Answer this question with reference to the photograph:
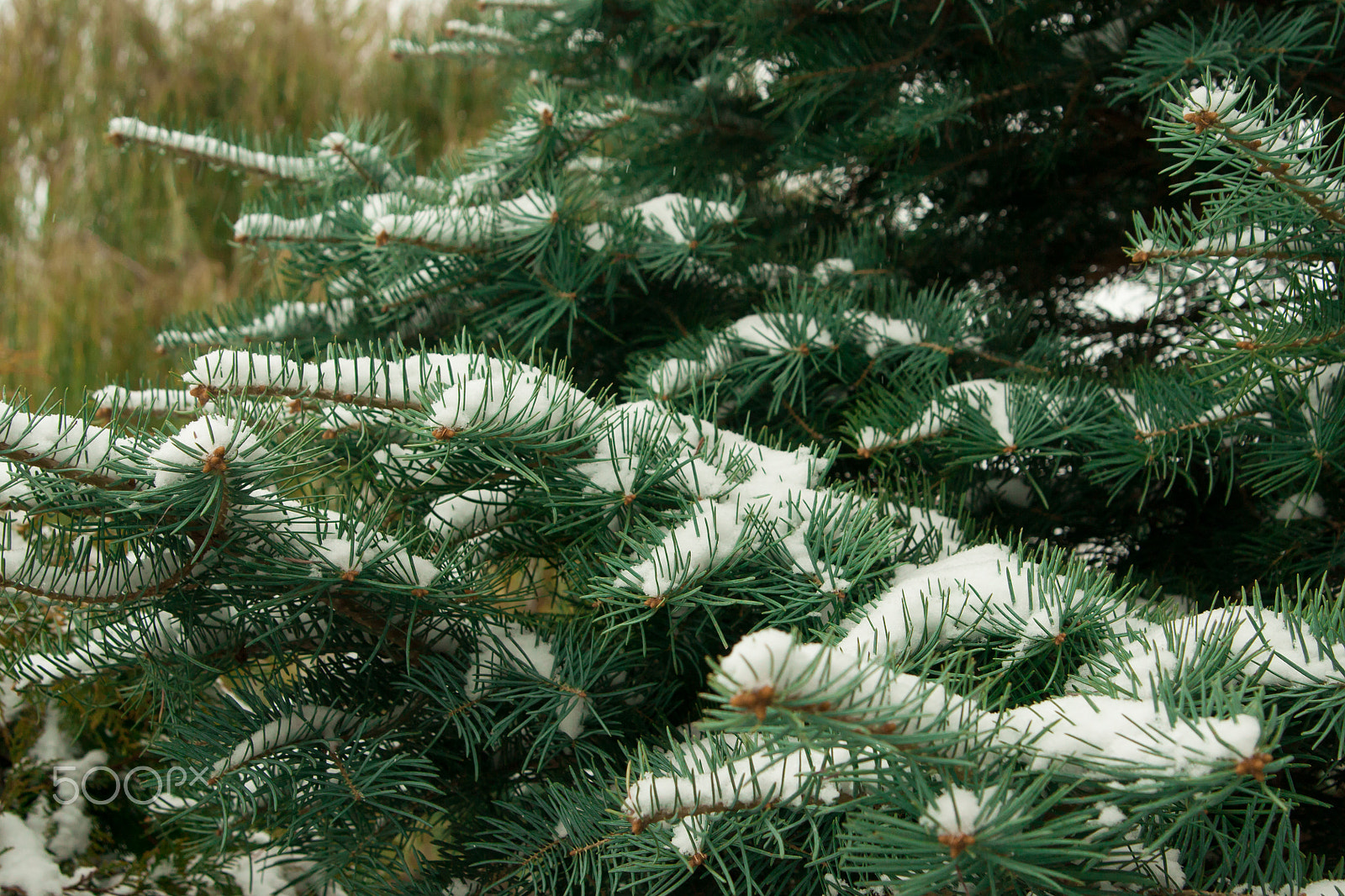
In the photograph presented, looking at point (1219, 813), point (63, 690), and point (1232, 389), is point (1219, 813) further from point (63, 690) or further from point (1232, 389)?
point (63, 690)

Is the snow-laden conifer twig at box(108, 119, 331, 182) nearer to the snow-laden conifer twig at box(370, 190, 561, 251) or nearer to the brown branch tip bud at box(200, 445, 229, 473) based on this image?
the snow-laden conifer twig at box(370, 190, 561, 251)

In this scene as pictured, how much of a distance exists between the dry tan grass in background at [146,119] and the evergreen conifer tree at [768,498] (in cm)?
79

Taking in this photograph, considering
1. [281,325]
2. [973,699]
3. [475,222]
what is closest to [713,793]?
[973,699]

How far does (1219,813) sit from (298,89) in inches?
78.7

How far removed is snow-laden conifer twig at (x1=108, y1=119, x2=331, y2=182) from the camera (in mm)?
760

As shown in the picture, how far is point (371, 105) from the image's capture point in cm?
182

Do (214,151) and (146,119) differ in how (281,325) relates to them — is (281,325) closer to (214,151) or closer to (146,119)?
(214,151)

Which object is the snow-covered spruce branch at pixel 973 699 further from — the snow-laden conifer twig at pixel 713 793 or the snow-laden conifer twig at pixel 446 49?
the snow-laden conifer twig at pixel 446 49

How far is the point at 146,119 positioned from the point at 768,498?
1.71 m

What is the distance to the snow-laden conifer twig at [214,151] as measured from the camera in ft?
2.49

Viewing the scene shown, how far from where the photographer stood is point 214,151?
2.57 feet

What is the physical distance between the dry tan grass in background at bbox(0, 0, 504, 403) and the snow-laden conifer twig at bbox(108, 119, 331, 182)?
2.03 ft

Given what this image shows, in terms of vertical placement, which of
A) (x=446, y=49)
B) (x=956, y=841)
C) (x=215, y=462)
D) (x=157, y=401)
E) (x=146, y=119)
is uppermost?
(x=146, y=119)

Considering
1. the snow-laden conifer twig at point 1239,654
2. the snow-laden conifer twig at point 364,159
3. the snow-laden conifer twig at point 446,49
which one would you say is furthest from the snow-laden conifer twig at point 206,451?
the snow-laden conifer twig at point 446,49
